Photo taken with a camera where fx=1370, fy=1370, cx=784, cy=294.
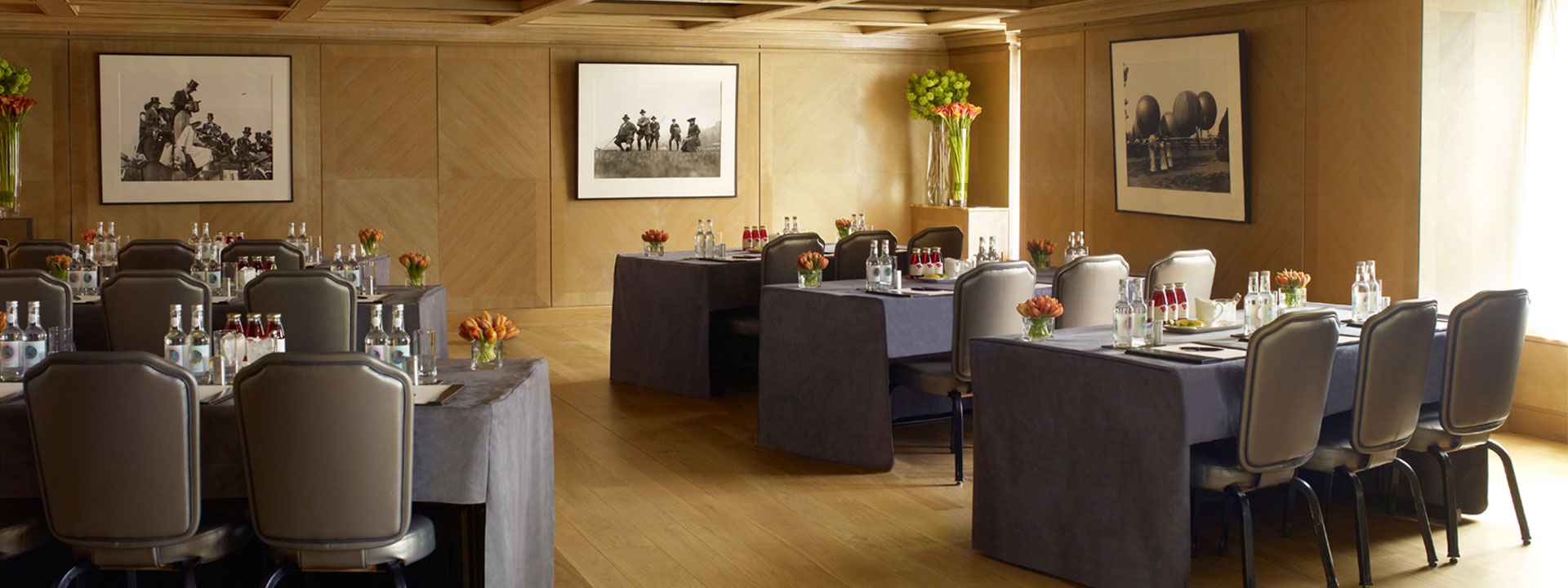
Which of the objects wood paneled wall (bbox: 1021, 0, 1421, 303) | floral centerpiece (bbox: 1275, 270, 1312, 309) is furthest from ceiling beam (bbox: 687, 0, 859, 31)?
floral centerpiece (bbox: 1275, 270, 1312, 309)

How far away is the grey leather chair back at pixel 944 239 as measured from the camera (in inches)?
339

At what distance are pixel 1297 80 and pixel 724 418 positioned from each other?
12.6 ft

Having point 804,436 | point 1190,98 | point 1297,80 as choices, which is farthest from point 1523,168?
point 804,436

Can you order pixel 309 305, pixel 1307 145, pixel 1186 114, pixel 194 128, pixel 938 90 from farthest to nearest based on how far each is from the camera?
pixel 938 90 → pixel 194 128 → pixel 1186 114 → pixel 1307 145 → pixel 309 305

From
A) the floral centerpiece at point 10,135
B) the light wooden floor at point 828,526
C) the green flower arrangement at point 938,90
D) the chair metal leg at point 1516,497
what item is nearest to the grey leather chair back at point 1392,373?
the light wooden floor at point 828,526

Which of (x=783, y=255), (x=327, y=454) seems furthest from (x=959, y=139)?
(x=327, y=454)

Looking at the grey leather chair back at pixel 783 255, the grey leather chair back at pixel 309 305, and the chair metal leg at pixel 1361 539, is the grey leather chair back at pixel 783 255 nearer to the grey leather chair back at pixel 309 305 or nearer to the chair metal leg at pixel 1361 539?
the grey leather chair back at pixel 309 305

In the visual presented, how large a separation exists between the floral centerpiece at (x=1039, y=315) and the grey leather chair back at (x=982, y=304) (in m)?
1.04

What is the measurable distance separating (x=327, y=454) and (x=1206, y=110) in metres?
6.50

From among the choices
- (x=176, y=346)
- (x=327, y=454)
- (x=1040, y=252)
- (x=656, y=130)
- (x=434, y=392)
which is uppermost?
(x=656, y=130)

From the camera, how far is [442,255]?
1173 cm

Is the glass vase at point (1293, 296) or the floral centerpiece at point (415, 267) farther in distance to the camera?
the floral centerpiece at point (415, 267)

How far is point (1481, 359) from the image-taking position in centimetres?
491

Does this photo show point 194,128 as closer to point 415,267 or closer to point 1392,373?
point 415,267
